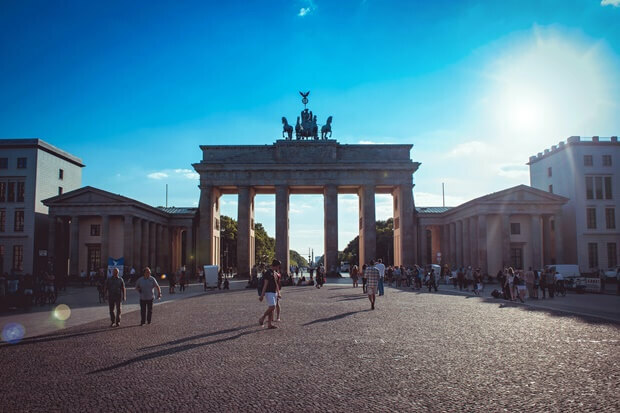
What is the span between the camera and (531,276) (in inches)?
1155

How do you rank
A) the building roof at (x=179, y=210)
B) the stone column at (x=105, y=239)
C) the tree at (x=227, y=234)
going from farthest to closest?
the tree at (x=227, y=234), the building roof at (x=179, y=210), the stone column at (x=105, y=239)

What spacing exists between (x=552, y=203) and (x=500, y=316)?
1691 inches

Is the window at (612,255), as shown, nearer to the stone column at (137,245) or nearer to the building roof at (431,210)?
the building roof at (431,210)

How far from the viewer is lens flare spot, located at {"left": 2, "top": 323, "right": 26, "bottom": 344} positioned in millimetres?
14099

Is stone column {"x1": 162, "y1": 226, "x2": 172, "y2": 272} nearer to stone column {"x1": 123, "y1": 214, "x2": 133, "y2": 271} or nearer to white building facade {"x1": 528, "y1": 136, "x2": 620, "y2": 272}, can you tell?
stone column {"x1": 123, "y1": 214, "x2": 133, "y2": 271}

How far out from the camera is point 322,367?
989 cm

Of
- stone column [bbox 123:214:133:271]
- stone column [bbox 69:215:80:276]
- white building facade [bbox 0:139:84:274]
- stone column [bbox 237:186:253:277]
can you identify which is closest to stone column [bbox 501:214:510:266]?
stone column [bbox 237:186:253:277]

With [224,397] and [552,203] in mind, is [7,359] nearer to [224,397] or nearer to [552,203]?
[224,397]

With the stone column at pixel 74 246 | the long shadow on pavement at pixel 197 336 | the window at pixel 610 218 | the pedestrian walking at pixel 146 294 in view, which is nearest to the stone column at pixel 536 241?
the window at pixel 610 218

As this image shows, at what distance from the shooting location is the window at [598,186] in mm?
62594

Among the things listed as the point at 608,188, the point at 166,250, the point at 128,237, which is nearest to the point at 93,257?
the point at 128,237

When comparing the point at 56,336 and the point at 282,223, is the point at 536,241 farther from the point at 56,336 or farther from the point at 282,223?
the point at 56,336

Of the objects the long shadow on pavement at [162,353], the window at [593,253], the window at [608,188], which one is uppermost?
the window at [608,188]

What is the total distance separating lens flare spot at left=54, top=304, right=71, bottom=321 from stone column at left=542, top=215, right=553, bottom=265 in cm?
5363
